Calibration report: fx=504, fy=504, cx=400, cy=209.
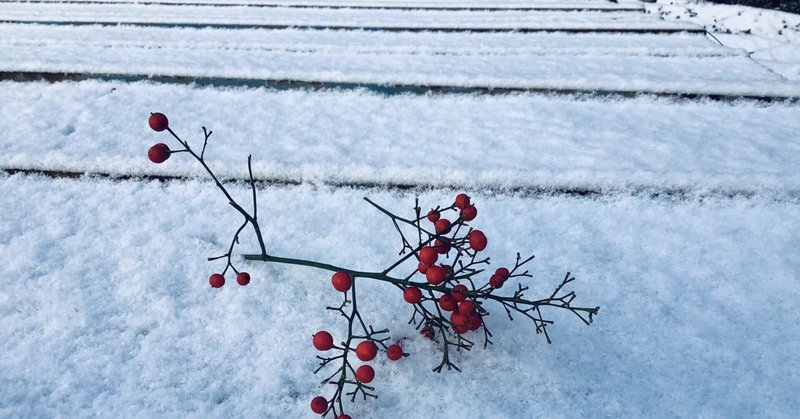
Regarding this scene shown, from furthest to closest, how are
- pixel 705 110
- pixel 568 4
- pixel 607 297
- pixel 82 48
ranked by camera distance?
pixel 568 4, pixel 82 48, pixel 705 110, pixel 607 297

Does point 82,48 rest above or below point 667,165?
above

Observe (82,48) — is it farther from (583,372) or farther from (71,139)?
(583,372)

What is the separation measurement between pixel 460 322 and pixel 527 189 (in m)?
0.52

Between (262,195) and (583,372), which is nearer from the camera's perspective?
(583,372)

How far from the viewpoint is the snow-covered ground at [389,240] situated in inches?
31.0

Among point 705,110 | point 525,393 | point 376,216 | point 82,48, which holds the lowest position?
point 525,393

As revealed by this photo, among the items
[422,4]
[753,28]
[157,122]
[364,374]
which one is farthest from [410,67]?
[753,28]

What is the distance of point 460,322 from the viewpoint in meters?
0.77

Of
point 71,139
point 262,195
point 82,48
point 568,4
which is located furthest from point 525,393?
point 568,4

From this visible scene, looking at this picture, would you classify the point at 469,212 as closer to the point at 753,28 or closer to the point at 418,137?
the point at 418,137

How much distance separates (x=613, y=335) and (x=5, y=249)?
3.87 feet

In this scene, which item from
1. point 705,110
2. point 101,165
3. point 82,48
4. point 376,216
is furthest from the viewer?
point 82,48

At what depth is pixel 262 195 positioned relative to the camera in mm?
1178

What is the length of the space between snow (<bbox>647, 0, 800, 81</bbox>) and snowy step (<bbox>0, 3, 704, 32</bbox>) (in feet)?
2.24
